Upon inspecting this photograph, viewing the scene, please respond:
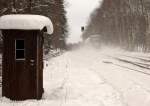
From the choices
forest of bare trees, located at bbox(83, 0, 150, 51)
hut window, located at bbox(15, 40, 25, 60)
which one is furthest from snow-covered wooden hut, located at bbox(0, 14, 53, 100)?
forest of bare trees, located at bbox(83, 0, 150, 51)

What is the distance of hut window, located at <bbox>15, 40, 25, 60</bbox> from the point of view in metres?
10.9

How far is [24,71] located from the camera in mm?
10867

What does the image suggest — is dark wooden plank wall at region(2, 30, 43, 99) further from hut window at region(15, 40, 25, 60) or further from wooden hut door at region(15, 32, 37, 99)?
hut window at region(15, 40, 25, 60)

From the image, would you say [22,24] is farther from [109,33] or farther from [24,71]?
[109,33]

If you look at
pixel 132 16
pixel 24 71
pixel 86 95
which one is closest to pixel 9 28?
pixel 24 71

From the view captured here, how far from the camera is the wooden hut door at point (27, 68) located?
1085 cm

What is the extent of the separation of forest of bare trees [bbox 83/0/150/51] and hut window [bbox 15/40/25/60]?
4627 centimetres

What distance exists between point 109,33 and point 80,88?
91015mm

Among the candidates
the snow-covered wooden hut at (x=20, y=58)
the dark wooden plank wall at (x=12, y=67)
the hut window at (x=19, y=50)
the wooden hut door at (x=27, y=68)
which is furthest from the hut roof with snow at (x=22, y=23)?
the hut window at (x=19, y=50)

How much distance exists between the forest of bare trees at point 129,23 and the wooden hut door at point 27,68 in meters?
46.3

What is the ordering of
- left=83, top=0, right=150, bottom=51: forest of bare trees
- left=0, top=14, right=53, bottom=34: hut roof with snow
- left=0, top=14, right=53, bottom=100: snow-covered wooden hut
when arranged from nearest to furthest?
1. left=0, top=14, right=53, bottom=34: hut roof with snow
2. left=0, top=14, right=53, bottom=100: snow-covered wooden hut
3. left=83, top=0, right=150, bottom=51: forest of bare trees

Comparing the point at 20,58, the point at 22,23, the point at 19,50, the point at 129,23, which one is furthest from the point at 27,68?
the point at 129,23

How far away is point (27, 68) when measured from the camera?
10.9m

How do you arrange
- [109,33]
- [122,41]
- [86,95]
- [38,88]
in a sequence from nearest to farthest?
[38,88], [86,95], [122,41], [109,33]
